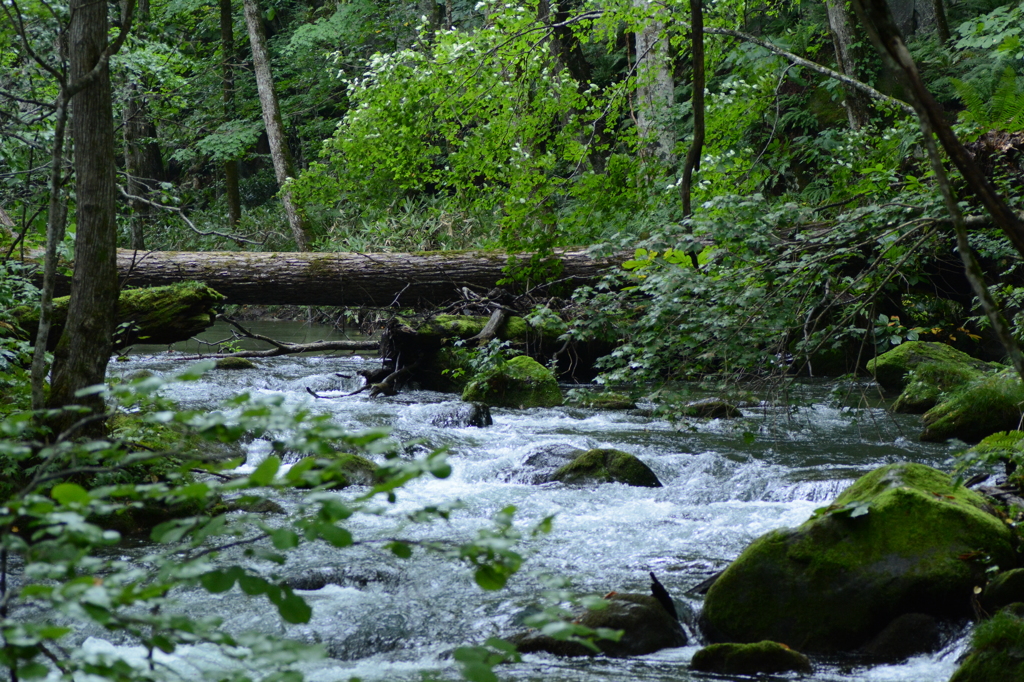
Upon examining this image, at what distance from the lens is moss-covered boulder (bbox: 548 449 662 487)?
289 inches

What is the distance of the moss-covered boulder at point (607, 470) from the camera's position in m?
7.33

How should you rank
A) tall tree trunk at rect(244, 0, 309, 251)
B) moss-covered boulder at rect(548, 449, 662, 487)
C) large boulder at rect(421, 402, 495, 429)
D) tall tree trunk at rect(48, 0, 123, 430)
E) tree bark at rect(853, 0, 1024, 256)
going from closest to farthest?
tree bark at rect(853, 0, 1024, 256) < tall tree trunk at rect(48, 0, 123, 430) < moss-covered boulder at rect(548, 449, 662, 487) < large boulder at rect(421, 402, 495, 429) < tall tree trunk at rect(244, 0, 309, 251)

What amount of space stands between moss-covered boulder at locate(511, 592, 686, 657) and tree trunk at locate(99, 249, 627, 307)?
7.10 metres

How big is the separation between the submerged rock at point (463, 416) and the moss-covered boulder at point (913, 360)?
4506 mm

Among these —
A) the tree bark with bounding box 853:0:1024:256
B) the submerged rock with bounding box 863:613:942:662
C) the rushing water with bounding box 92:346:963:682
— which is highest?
the tree bark with bounding box 853:0:1024:256

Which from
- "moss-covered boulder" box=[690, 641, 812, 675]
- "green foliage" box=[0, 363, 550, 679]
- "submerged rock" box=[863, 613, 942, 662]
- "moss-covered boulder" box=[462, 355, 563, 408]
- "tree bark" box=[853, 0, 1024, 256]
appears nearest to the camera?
"green foliage" box=[0, 363, 550, 679]

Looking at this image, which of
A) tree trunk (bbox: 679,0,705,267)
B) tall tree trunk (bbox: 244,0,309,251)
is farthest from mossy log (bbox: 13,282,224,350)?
tall tree trunk (bbox: 244,0,309,251)

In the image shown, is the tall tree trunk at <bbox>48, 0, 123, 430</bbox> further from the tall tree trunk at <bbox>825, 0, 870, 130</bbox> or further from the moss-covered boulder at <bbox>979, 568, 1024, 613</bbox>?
the tall tree trunk at <bbox>825, 0, 870, 130</bbox>

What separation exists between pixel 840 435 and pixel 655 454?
209cm

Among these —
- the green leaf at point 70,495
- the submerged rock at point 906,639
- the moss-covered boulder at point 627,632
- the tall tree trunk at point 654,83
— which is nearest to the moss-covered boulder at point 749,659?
the moss-covered boulder at point 627,632

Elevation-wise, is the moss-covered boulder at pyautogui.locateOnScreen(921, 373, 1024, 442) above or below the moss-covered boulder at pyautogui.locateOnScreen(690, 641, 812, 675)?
above

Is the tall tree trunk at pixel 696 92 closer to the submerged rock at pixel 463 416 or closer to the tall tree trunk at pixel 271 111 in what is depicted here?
the submerged rock at pixel 463 416

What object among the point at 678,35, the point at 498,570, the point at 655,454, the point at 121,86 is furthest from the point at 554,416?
the point at 498,570

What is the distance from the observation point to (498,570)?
172cm
